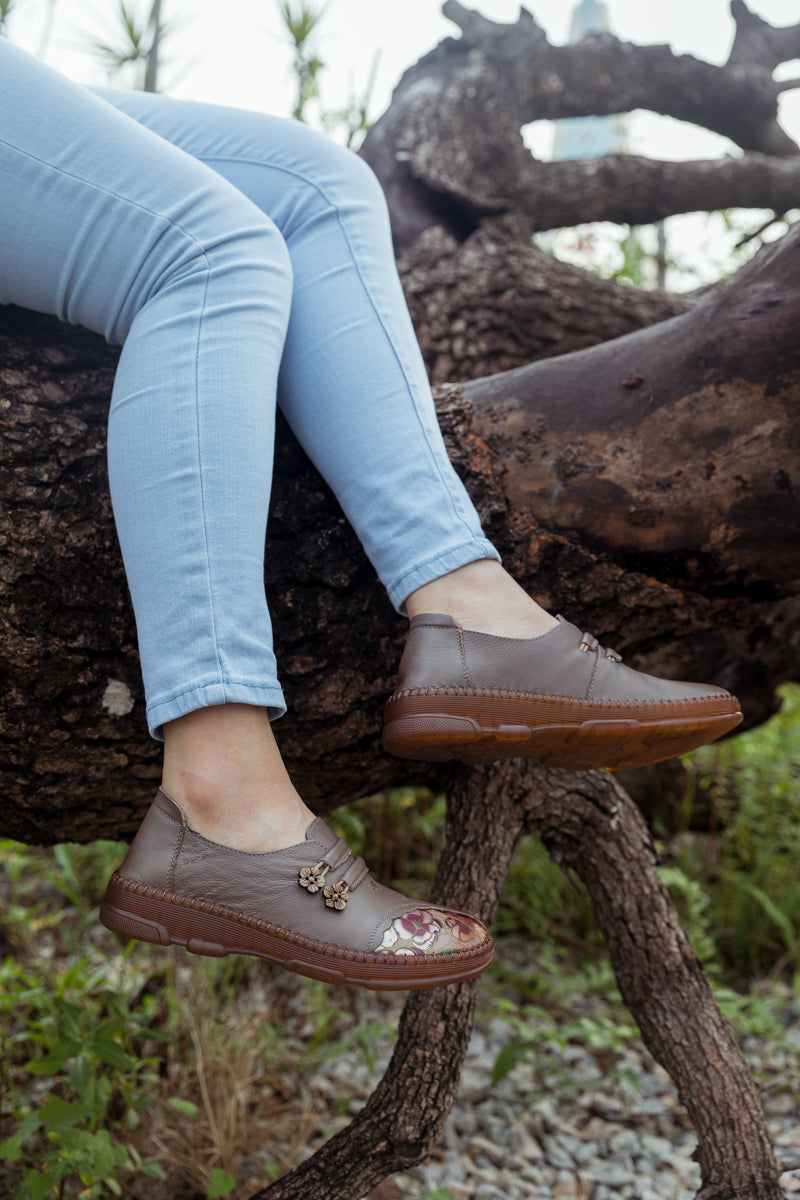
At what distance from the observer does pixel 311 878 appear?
1025 mm

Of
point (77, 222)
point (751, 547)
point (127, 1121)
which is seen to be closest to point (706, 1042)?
point (751, 547)

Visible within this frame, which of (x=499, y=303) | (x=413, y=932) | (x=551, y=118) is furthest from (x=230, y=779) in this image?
(x=551, y=118)

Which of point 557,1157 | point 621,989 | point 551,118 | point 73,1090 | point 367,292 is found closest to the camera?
point 367,292

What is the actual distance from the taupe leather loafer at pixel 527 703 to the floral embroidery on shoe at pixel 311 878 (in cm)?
20

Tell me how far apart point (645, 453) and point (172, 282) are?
2.43 ft

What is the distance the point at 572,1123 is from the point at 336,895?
1.46 metres

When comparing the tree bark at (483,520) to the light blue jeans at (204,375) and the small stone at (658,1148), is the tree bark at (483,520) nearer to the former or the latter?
the light blue jeans at (204,375)

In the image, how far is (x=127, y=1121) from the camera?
1.71m

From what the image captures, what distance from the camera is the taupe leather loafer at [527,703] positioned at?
112cm

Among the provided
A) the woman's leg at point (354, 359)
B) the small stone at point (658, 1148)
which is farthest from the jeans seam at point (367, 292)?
the small stone at point (658, 1148)

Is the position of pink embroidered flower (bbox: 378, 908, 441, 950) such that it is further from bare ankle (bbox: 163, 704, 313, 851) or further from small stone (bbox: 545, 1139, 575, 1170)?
small stone (bbox: 545, 1139, 575, 1170)

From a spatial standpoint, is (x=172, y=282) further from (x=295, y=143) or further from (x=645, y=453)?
(x=645, y=453)

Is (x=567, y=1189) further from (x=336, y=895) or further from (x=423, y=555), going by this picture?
(x=423, y=555)

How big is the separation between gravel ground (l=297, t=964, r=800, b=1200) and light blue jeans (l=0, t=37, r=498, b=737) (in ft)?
4.42
